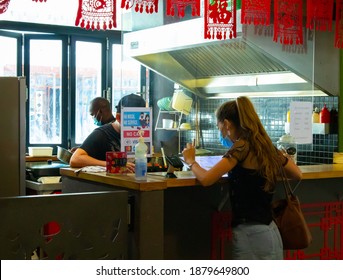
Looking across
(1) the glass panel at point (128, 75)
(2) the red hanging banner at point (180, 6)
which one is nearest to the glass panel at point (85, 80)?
(1) the glass panel at point (128, 75)

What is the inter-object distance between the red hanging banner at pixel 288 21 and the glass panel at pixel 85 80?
365cm

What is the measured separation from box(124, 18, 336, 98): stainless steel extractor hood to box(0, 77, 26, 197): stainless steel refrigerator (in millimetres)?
1458

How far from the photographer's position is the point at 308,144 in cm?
542

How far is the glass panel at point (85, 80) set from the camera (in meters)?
7.84

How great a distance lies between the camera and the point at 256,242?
3186 mm

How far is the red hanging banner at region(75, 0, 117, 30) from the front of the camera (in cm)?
358

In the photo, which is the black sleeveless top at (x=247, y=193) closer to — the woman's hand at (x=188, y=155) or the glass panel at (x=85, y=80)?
the woman's hand at (x=188, y=155)

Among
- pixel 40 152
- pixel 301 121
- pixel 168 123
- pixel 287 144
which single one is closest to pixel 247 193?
pixel 287 144

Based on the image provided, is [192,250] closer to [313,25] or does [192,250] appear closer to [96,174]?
[96,174]

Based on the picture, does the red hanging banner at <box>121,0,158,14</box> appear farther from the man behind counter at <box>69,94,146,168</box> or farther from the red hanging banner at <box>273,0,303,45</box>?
the red hanging banner at <box>273,0,303,45</box>

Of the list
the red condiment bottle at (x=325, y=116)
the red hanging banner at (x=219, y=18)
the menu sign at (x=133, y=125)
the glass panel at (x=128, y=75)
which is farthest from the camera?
the glass panel at (x=128, y=75)

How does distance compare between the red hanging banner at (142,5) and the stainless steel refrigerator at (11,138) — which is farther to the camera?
the stainless steel refrigerator at (11,138)

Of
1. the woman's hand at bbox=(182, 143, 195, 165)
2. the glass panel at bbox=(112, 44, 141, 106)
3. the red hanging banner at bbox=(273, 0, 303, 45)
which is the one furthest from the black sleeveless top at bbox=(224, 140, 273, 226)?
the glass panel at bbox=(112, 44, 141, 106)

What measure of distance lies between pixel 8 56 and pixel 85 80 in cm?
109
